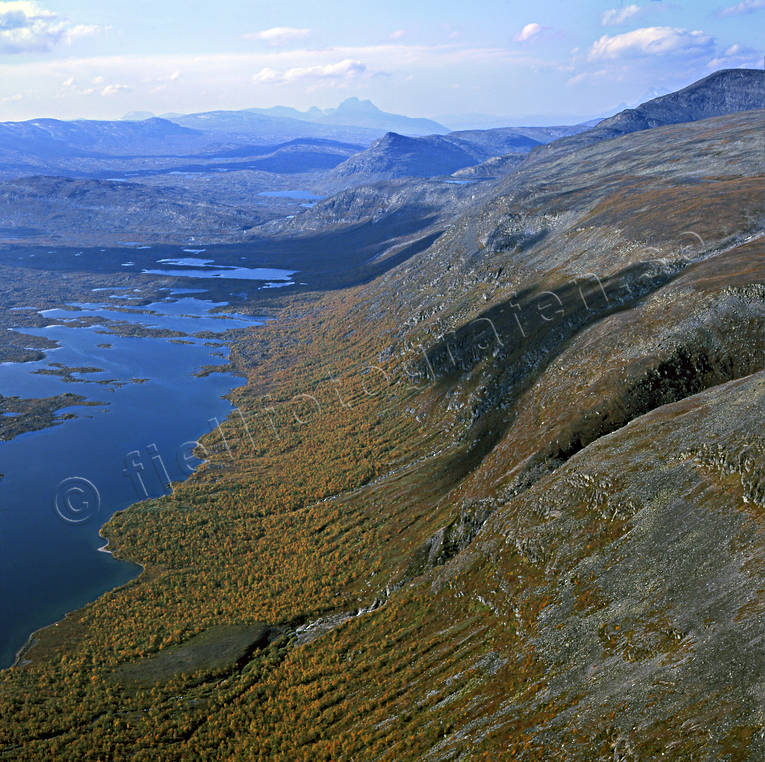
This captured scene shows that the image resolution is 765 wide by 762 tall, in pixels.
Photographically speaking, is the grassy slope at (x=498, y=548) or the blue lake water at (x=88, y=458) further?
the blue lake water at (x=88, y=458)

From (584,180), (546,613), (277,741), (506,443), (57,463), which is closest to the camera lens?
(546,613)

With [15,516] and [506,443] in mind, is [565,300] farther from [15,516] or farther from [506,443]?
[15,516]

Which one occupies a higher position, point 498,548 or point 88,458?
point 88,458

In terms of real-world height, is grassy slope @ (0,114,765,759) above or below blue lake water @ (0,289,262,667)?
below

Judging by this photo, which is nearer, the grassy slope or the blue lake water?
the grassy slope

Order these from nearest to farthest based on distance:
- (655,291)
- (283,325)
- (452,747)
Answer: (452,747)
(655,291)
(283,325)

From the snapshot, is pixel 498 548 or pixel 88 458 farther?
pixel 88 458

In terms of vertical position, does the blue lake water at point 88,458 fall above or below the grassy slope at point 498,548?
above

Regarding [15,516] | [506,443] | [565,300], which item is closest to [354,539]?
[506,443]
